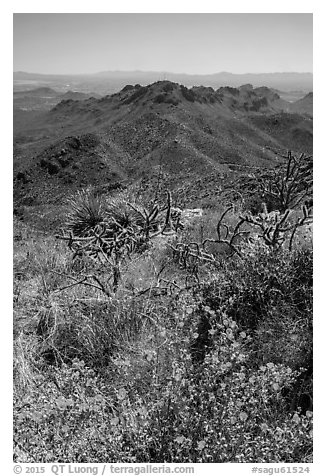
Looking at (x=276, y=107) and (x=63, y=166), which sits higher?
(x=276, y=107)

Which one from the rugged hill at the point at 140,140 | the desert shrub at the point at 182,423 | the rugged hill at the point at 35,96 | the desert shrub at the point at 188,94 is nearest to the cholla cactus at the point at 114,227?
the desert shrub at the point at 182,423

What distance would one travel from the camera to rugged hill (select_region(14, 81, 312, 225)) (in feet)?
169

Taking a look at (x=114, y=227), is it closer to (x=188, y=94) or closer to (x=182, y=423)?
(x=182, y=423)

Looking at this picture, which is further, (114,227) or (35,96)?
(35,96)

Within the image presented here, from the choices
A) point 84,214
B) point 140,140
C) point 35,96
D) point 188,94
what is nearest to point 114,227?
point 84,214

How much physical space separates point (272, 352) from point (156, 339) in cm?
70

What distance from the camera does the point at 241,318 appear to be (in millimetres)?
2854

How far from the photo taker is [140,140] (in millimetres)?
62281

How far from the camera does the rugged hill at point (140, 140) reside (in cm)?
5141

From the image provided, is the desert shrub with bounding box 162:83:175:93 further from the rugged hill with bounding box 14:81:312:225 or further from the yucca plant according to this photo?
the yucca plant

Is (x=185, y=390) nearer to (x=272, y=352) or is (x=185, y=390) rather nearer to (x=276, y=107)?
(x=272, y=352)
